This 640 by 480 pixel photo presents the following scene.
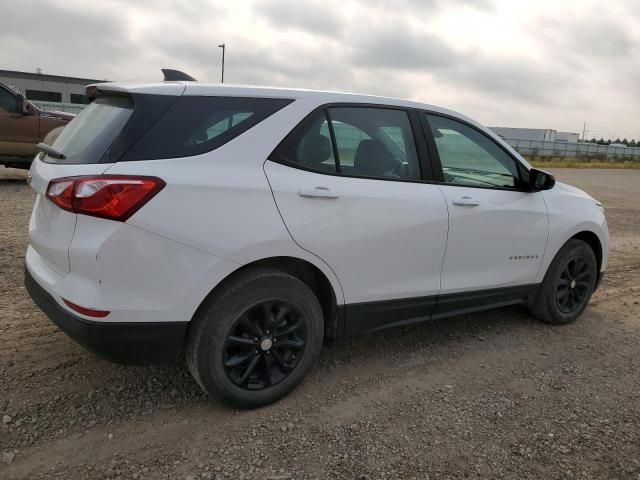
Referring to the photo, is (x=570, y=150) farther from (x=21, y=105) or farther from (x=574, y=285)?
(x=574, y=285)

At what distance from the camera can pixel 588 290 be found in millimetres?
4785

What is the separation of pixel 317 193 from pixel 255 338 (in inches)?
33.4

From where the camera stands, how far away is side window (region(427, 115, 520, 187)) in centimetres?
373

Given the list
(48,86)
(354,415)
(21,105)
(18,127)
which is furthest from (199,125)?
(48,86)

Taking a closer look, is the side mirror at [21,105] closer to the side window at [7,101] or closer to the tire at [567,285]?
the side window at [7,101]

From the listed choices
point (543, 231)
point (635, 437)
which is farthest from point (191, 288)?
point (543, 231)

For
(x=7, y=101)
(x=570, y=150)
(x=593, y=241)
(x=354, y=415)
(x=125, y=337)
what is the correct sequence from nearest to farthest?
(x=125, y=337), (x=354, y=415), (x=593, y=241), (x=7, y=101), (x=570, y=150)

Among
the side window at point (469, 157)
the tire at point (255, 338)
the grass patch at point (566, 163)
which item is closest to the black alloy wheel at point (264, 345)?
the tire at point (255, 338)

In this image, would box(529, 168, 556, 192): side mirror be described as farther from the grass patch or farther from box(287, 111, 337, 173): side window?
the grass patch

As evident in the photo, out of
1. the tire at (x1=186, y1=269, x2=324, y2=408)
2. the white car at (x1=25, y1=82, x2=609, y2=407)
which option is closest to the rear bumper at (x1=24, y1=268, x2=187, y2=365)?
the white car at (x1=25, y1=82, x2=609, y2=407)

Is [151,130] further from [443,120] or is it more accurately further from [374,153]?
[443,120]

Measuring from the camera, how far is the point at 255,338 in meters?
2.96

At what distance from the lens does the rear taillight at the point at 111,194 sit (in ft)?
8.14

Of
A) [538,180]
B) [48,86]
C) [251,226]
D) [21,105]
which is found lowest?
[251,226]
